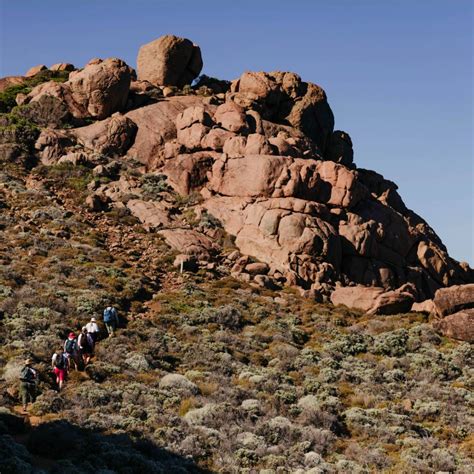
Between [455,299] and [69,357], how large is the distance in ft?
73.5

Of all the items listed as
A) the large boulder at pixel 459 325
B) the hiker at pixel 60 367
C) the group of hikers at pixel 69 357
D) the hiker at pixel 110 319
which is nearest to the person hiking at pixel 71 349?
the group of hikers at pixel 69 357

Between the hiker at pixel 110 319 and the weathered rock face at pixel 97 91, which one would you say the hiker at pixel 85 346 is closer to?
the hiker at pixel 110 319

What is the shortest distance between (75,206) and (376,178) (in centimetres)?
3059

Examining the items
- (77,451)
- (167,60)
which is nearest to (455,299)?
(77,451)

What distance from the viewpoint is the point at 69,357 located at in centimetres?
2739

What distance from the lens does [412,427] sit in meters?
25.1

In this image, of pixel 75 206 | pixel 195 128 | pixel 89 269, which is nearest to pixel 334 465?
pixel 89 269

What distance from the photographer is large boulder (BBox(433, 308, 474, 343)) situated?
119ft

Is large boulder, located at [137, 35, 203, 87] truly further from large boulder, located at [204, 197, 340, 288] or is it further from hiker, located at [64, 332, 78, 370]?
hiker, located at [64, 332, 78, 370]

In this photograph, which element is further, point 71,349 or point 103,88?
point 103,88

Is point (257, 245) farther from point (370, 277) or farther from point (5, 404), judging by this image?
point (5, 404)

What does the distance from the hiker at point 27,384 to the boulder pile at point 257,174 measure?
21.6 m

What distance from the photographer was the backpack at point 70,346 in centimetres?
2731

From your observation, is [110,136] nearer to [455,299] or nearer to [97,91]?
[97,91]
